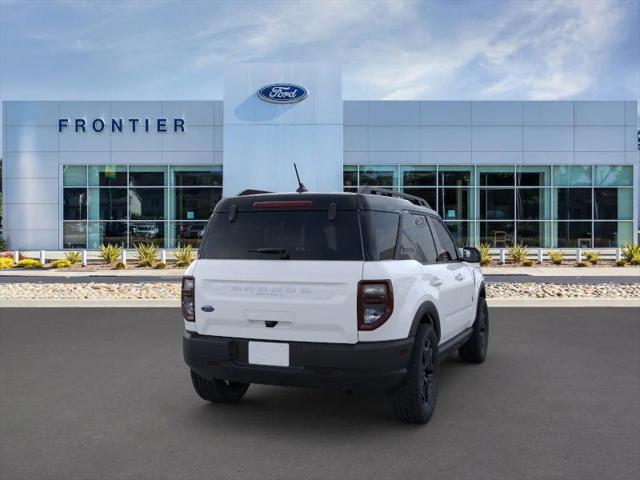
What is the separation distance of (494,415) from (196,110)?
85.2 feet

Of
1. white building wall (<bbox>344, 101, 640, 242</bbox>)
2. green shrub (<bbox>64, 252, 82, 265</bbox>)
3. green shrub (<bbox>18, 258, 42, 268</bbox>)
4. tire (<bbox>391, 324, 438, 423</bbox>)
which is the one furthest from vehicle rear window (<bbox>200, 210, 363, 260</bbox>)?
white building wall (<bbox>344, 101, 640, 242</bbox>)

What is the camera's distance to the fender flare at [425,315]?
480cm

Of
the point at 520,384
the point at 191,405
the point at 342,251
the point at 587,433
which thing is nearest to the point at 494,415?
the point at 587,433

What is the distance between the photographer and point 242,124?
27.5 metres

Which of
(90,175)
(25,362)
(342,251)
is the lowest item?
(25,362)

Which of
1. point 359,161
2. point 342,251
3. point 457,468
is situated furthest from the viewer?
point 359,161

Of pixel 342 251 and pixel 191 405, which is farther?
pixel 191 405

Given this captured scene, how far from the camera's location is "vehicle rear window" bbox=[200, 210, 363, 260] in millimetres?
4695

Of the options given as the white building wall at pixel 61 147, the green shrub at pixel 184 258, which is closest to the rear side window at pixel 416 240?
the green shrub at pixel 184 258

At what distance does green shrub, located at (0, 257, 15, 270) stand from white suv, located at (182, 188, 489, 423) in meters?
20.0

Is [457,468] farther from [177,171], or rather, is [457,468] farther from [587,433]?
[177,171]

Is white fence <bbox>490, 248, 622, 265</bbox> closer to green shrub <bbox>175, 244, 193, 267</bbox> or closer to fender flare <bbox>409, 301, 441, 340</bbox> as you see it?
green shrub <bbox>175, 244, 193, 267</bbox>

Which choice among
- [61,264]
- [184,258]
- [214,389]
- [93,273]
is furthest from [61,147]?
[214,389]

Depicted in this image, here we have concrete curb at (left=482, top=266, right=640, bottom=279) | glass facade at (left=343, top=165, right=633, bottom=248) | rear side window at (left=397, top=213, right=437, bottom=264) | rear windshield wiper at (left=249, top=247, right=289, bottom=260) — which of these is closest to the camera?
rear windshield wiper at (left=249, top=247, right=289, bottom=260)
